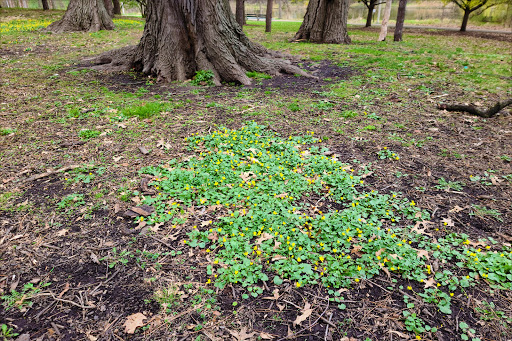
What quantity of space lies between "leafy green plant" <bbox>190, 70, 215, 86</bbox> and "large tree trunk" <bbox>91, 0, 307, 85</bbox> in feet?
0.39

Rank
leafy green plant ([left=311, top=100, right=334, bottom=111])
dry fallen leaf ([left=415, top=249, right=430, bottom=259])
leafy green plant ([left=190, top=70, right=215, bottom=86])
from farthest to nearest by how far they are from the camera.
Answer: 1. leafy green plant ([left=190, top=70, right=215, bottom=86])
2. leafy green plant ([left=311, top=100, right=334, bottom=111])
3. dry fallen leaf ([left=415, top=249, right=430, bottom=259])

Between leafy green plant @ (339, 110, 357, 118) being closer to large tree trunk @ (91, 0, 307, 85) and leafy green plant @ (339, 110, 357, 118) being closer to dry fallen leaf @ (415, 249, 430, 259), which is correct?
large tree trunk @ (91, 0, 307, 85)

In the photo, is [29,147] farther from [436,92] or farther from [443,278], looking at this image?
[436,92]

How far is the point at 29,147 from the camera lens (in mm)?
4355

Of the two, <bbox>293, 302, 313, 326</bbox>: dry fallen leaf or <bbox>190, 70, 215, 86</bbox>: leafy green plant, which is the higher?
<bbox>190, 70, 215, 86</bbox>: leafy green plant

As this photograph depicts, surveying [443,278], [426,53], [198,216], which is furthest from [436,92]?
[198,216]

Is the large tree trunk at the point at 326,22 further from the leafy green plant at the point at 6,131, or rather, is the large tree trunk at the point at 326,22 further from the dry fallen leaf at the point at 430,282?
the dry fallen leaf at the point at 430,282

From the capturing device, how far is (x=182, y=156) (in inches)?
165

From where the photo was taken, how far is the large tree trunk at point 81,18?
43.8 ft

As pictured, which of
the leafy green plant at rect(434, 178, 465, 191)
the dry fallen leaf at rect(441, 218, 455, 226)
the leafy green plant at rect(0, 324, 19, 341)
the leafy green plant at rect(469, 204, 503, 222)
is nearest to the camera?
the leafy green plant at rect(0, 324, 19, 341)

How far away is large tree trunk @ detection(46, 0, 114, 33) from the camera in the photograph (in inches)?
526

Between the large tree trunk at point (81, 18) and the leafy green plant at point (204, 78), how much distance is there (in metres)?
9.99

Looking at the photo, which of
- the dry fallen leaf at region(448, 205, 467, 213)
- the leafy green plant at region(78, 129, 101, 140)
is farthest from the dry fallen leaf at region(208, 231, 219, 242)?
the leafy green plant at region(78, 129, 101, 140)

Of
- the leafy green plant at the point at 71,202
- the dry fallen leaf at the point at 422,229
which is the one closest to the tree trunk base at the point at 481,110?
the dry fallen leaf at the point at 422,229
